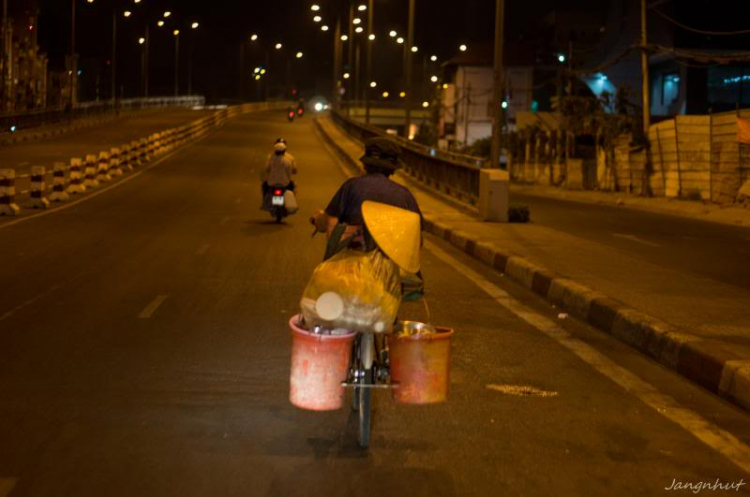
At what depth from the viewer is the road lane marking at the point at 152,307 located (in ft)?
36.0

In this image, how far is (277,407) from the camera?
7355 mm

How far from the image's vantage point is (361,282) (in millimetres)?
5996

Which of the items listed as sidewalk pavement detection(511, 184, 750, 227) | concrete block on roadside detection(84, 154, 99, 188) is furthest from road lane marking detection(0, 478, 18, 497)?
concrete block on roadside detection(84, 154, 99, 188)

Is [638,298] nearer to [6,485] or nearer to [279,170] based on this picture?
[6,485]

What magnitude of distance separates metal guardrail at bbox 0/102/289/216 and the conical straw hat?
17.8 metres

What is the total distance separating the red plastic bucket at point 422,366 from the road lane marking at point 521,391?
6.70 feet

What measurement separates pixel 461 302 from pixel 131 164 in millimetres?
29690

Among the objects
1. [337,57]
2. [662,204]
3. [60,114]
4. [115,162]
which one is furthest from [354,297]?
[337,57]

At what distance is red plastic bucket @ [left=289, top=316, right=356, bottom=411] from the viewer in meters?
5.94

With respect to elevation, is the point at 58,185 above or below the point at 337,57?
below

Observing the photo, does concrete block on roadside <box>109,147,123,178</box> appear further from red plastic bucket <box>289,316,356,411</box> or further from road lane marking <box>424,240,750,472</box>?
red plastic bucket <box>289,316,356,411</box>

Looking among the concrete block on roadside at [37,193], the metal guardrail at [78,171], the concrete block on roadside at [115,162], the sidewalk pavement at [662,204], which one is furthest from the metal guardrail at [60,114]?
the concrete block on roadside at [37,193]

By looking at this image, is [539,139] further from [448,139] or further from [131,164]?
[448,139]

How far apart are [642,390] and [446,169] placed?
21.0 meters
